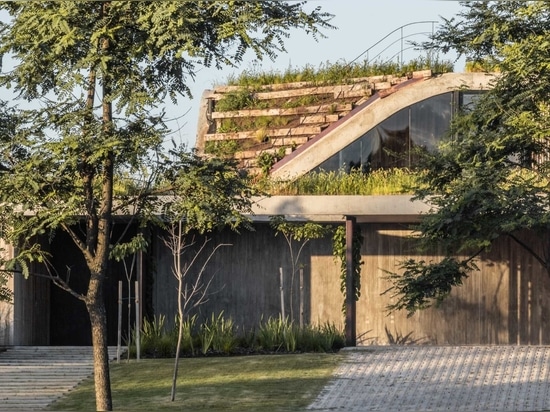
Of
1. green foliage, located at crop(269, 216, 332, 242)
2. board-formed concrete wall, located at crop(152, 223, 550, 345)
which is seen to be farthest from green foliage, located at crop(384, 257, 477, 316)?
green foliage, located at crop(269, 216, 332, 242)

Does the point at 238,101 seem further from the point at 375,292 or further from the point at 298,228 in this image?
the point at 375,292

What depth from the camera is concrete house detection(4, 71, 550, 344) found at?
23188 mm

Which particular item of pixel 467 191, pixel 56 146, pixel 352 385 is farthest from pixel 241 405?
pixel 467 191

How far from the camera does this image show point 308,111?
2938cm

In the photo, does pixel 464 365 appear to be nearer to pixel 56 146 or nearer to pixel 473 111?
pixel 473 111

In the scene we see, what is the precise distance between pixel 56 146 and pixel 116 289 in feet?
36.6

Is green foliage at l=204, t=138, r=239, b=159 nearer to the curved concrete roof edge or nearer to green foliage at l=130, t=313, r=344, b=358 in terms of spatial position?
the curved concrete roof edge

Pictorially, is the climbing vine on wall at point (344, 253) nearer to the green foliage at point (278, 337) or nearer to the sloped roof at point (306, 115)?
the green foliage at point (278, 337)

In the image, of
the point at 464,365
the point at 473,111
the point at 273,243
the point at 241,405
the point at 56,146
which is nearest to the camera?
the point at 56,146

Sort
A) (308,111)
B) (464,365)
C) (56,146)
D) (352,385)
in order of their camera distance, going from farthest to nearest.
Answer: (308,111)
(464,365)
(352,385)
(56,146)

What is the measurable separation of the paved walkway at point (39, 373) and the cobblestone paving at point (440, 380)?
438 centimetres

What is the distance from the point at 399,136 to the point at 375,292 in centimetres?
416

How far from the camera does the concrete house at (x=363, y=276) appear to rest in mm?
23188

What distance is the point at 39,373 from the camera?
67.1ft
